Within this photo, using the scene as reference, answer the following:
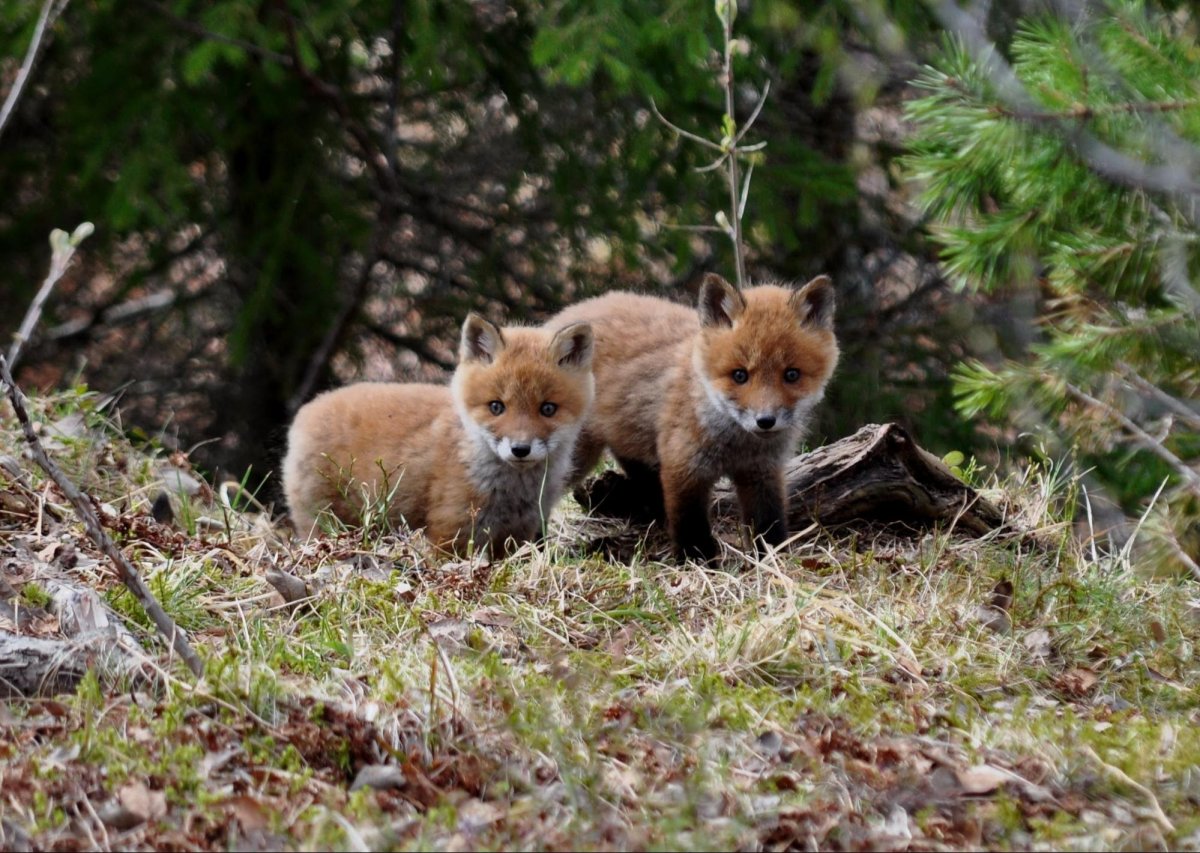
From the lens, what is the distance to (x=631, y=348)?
19.5ft

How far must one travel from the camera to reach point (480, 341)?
5469mm

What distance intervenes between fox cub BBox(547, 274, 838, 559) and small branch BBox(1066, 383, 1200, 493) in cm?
133

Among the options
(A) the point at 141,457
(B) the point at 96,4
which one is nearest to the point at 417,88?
(B) the point at 96,4

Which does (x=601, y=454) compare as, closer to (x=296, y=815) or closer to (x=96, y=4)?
(x=296, y=815)

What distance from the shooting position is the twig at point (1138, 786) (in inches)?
113

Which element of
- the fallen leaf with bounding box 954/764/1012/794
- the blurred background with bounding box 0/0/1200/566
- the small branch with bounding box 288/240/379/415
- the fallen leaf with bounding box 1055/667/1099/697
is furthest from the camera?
the small branch with bounding box 288/240/379/415

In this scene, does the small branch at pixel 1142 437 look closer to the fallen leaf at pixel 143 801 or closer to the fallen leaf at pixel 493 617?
the fallen leaf at pixel 493 617

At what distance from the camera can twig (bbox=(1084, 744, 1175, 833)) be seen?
9.43 feet

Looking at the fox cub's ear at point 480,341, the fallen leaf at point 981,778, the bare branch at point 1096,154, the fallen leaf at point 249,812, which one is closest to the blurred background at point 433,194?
the fox cub's ear at point 480,341

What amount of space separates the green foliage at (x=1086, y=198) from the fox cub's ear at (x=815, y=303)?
1.23m

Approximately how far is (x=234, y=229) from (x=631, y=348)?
12.6 feet

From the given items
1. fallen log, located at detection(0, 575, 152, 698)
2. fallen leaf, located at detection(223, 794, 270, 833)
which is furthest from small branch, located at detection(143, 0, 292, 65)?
fallen leaf, located at detection(223, 794, 270, 833)

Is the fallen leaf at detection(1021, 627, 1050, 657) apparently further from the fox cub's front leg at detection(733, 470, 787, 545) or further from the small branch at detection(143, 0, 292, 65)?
the small branch at detection(143, 0, 292, 65)

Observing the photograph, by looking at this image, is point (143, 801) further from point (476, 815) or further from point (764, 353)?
point (764, 353)
